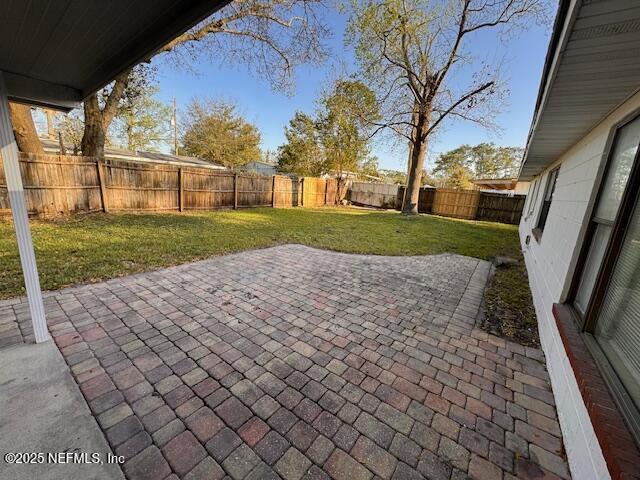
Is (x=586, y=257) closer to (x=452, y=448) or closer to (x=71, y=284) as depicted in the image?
(x=452, y=448)

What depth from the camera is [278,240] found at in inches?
274

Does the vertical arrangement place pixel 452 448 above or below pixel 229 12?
below

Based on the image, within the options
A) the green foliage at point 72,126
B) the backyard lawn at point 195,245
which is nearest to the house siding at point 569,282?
the backyard lawn at point 195,245

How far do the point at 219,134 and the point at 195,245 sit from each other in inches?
846

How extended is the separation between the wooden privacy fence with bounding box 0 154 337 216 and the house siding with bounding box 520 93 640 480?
34.5 ft

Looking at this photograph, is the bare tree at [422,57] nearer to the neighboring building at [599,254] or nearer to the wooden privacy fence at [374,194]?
the wooden privacy fence at [374,194]

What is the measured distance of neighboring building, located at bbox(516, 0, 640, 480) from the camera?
4.26 feet

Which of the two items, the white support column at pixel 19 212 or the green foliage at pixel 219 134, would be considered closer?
the white support column at pixel 19 212

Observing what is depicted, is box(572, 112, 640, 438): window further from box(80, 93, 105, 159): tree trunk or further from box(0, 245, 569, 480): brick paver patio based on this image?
box(80, 93, 105, 159): tree trunk

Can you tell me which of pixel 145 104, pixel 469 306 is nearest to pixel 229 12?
pixel 469 306

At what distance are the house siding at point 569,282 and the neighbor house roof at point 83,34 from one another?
299 cm

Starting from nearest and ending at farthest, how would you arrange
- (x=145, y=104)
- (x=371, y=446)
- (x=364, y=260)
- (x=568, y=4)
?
(x=568, y=4), (x=371, y=446), (x=364, y=260), (x=145, y=104)

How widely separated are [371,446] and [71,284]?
13.8 feet

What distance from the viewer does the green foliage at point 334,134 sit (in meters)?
16.3
